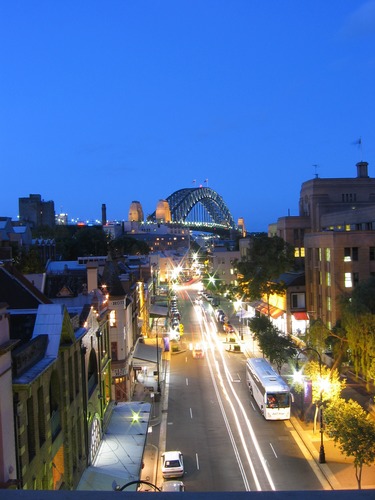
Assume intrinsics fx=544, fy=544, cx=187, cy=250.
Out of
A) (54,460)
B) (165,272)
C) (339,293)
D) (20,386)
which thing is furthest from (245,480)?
(165,272)

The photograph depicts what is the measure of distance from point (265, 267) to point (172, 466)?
41333mm

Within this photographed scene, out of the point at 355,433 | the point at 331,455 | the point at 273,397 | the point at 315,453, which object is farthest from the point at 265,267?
the point at 355,433

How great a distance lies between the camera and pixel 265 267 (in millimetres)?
66875

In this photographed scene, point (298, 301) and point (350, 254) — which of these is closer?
point (350, 254)

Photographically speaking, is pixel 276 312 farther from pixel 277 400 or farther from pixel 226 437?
pixel 226 437

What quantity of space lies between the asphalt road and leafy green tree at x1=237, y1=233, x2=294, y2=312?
43.5ft

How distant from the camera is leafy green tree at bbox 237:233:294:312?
66812mm

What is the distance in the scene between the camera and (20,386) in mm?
14180

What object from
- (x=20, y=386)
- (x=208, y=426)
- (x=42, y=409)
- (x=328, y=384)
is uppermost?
(x=20, y=386)

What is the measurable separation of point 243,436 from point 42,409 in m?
20.3

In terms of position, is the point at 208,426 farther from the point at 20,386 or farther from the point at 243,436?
the point at 20,386

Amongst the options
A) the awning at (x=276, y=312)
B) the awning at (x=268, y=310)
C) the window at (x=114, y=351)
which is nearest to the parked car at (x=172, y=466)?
the window at (x=114, y=351)

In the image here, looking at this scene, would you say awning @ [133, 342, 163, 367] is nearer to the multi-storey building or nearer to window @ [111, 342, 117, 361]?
window @ [111, 342, 117, 361]

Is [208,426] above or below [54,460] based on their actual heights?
below
